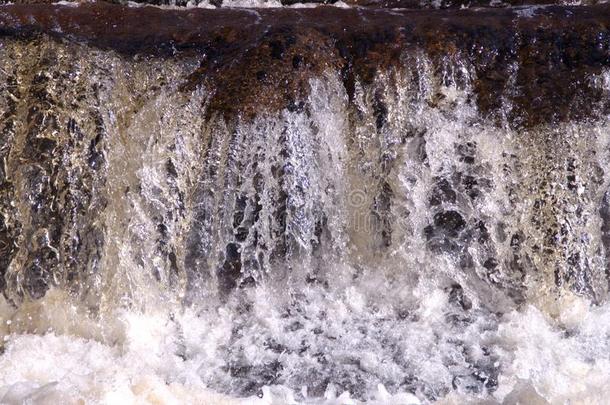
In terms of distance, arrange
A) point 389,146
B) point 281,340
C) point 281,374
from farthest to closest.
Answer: point 389,146
point 281,340
point 281,374

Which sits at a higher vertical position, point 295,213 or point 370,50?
point 370,50

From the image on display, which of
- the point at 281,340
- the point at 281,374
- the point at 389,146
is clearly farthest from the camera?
the point at 389,146

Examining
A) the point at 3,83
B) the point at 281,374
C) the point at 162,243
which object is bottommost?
the point at 281,374

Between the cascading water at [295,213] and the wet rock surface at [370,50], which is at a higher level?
the wet rock surface at [370,50]

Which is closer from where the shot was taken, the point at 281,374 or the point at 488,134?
the point at 281,374

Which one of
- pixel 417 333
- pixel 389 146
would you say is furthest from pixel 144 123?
pixel 417 333

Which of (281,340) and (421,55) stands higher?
(421,55)

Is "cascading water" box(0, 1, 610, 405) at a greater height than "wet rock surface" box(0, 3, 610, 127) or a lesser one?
lesser

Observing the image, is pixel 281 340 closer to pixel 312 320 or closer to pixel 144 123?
pixel 312 320
